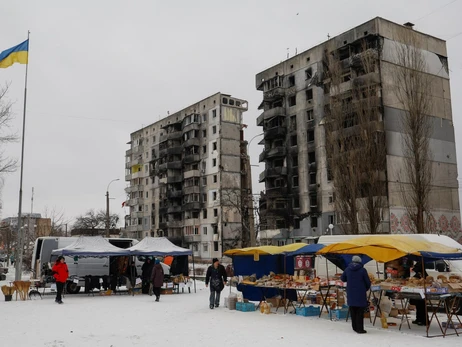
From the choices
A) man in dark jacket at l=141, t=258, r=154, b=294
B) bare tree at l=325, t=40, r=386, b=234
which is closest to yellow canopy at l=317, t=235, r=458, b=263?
man in dark jacket at l=141, t=258, r=154, b=294

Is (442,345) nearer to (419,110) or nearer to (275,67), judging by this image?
(419,110)

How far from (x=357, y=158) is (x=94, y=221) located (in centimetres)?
6927

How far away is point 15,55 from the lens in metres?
27.3

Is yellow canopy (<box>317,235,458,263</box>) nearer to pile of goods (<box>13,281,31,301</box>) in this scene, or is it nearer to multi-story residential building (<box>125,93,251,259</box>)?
pile of goods (<box>13,281,31,301</box>)

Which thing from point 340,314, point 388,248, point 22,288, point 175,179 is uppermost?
point 175,179

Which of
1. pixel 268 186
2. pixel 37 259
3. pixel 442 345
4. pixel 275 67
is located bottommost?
pixel 442 345

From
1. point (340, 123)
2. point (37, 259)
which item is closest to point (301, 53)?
point (340, 123)

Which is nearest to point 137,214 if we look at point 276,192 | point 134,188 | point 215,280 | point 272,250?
point 134,188

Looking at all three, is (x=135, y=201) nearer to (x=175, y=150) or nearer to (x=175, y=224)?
(x=175, y=224)

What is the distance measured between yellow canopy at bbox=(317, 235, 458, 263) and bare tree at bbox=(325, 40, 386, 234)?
66.7 ft

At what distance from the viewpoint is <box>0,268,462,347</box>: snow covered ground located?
1082 centimetres

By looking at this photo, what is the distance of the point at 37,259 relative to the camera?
25.7m

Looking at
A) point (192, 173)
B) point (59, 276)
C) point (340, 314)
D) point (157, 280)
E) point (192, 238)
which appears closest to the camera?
point (340, 314)

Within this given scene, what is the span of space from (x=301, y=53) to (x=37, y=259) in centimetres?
3761
